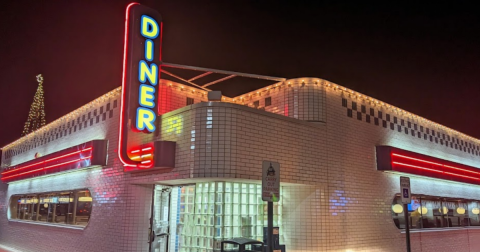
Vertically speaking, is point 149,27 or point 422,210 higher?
point 149,27

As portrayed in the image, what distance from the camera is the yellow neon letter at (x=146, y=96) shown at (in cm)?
1039

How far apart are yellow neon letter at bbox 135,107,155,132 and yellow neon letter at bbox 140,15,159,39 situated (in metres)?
2.20

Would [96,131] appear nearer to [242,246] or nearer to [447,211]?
[242,246]

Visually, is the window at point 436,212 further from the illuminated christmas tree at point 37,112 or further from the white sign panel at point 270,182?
the illuminated christmas tree at point 37,112

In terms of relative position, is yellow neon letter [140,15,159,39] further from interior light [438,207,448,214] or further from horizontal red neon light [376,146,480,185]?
interior light [438,207,448,214]

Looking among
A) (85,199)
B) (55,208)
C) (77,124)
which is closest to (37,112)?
(77,124)

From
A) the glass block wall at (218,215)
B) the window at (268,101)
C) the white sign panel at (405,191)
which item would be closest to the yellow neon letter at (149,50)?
the glass block wall at (218,215)

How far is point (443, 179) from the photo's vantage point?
16109 millimetres

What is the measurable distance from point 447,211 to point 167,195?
12.7 metres

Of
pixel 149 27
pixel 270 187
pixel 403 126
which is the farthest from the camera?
pixel 403 126

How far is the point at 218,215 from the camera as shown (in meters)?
10.1

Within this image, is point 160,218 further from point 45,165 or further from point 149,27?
point 45,165

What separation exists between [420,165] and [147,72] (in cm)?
1088

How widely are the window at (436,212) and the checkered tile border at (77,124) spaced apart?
10875 mm
